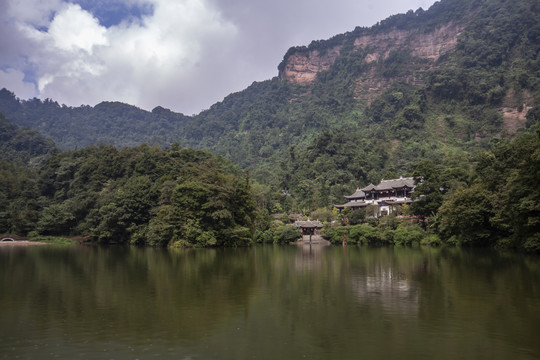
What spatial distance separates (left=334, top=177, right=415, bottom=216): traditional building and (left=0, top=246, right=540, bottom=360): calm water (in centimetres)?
3313

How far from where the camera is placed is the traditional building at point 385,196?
50.5m

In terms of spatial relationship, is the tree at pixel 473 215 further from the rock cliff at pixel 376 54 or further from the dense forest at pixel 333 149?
the rock cliff at pixel 376 54

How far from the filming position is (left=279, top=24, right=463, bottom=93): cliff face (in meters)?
130

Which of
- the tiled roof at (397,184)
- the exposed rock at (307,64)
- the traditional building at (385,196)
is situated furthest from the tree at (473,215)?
the exposed rock at (307,64)

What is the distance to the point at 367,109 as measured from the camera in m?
116

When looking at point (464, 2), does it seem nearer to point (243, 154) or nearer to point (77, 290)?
point (243, 154)

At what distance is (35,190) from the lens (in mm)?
57250

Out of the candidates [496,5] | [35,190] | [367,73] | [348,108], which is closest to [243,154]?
[348,108]

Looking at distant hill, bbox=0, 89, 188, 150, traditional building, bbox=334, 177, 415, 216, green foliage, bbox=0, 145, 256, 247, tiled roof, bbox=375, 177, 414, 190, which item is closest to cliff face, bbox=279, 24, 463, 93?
distant hill, bbox=0, 89, 188, 150

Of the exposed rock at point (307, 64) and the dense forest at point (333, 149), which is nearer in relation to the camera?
the dense forest at point (333, 149)

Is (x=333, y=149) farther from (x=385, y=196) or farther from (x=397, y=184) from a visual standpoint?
(x=397, y=184)

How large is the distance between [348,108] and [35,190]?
93.2m

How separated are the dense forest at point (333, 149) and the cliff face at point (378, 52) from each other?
103 cm

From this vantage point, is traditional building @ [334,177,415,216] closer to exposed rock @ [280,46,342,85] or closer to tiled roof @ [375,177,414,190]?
tiled roof @ [375,177,414,190]
